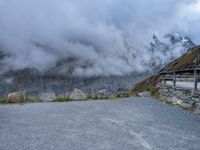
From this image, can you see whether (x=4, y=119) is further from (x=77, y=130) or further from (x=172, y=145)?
(x=172, y=145)

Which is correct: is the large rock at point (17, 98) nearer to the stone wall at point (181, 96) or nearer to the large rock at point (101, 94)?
the large rock at point (101, 94)

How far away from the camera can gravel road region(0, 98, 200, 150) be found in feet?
31.1

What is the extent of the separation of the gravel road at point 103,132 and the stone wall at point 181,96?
1206mm

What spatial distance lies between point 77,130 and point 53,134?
1064mm

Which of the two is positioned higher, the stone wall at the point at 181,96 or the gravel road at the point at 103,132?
the stone wall at the point at 181,96

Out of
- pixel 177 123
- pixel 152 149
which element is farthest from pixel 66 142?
pixel 177 123

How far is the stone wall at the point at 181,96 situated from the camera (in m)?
16.8

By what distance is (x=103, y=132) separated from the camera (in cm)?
1146

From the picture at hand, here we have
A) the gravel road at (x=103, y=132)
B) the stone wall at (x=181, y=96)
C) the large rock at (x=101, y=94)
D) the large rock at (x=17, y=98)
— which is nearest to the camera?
the gravel road at (x=103, y=132)

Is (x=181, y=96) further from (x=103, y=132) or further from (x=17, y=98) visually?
(x=17, y=98)

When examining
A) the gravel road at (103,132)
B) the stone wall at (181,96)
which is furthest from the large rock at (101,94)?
the gravel road at (103,132)

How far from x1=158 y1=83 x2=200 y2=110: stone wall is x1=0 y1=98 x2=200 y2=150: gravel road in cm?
121

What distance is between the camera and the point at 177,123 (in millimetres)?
13406

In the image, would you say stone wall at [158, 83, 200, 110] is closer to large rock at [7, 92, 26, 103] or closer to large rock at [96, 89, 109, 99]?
large rock at [96, 89, 109, 99]
